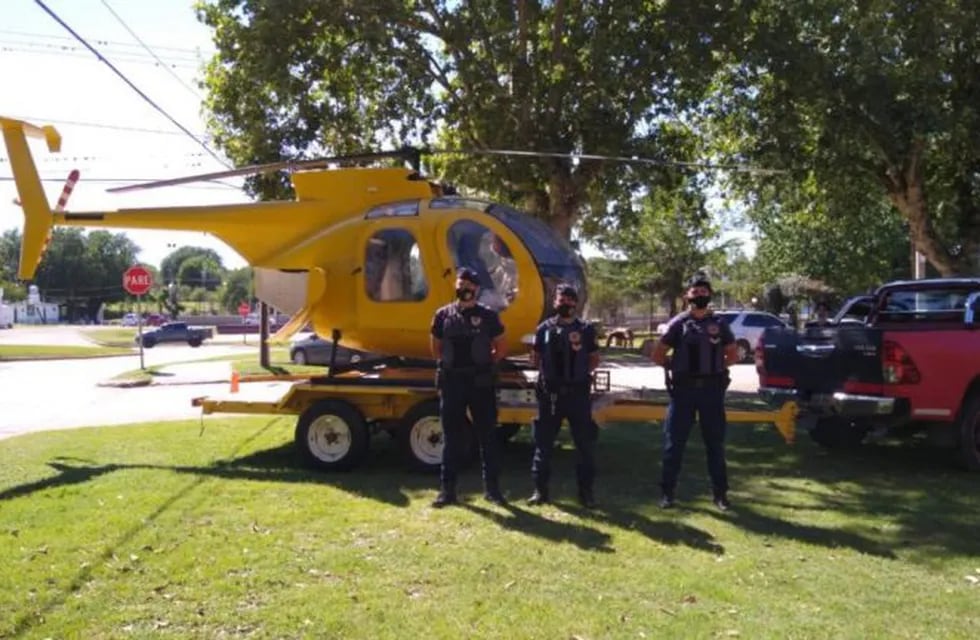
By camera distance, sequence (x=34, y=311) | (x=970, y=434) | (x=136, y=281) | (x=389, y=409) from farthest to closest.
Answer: (x=34, y=311) < (x=136, y=281) < (x=389, y=409) < (x=970, y=434)

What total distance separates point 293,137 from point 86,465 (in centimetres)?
963

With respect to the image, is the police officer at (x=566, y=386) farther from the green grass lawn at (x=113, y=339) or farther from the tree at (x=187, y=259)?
the tree at (x=187, y=259)

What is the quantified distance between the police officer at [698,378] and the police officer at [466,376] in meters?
1.42

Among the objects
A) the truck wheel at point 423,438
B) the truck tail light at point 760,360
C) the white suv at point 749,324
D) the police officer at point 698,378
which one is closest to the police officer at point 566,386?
the police officer at point 698,378

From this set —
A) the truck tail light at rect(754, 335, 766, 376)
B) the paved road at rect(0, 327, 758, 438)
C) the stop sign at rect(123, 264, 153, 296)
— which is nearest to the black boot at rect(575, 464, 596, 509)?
the truck tail light at rect(754, 335, 766, 376)

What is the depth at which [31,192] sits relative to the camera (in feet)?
37.6

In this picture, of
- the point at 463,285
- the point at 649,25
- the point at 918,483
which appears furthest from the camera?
the point at 649,25

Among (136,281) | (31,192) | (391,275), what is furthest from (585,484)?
(136,281)

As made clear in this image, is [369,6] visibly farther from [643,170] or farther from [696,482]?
[696,482]

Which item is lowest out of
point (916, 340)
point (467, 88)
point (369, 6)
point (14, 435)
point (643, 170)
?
point (14, 435)

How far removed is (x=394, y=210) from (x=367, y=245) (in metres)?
0.50

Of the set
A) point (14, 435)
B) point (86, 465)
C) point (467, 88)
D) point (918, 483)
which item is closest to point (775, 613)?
point (918, 483)

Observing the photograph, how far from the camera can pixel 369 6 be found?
16312 millimetres

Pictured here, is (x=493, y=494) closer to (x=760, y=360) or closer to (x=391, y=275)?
(x=391, y=275)
